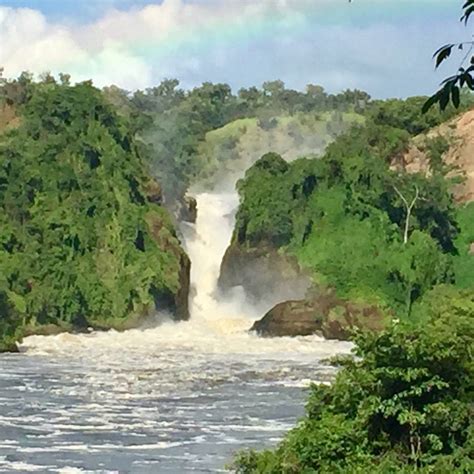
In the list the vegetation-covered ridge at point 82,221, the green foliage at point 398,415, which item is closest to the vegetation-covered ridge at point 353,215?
the vegetation-covered ridge at point 82,221

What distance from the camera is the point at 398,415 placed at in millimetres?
12758

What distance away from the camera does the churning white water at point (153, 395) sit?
68.5 feet

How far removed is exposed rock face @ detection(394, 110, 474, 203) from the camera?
55.8 m

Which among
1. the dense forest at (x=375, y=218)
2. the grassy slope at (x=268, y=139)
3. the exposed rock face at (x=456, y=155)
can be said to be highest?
the grassy slope at (x=268, y=139)

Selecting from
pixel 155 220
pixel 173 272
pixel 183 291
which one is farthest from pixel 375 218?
pixel 155 220

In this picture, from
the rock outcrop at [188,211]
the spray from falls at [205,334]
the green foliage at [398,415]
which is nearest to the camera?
the green foliage at [398,415]

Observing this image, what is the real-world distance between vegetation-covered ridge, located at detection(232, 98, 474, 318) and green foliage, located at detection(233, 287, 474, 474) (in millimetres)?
35937

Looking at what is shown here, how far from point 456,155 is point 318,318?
50.5 ft

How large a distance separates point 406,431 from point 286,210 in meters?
39.9

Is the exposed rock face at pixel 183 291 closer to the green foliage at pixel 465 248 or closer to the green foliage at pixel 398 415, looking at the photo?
the green foliage at pixel 465 248

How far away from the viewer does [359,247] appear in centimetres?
5162

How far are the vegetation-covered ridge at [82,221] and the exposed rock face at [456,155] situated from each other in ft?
39.7

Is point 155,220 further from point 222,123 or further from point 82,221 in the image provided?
point 222,123

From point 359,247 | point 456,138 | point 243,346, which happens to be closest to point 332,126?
point 456,138
